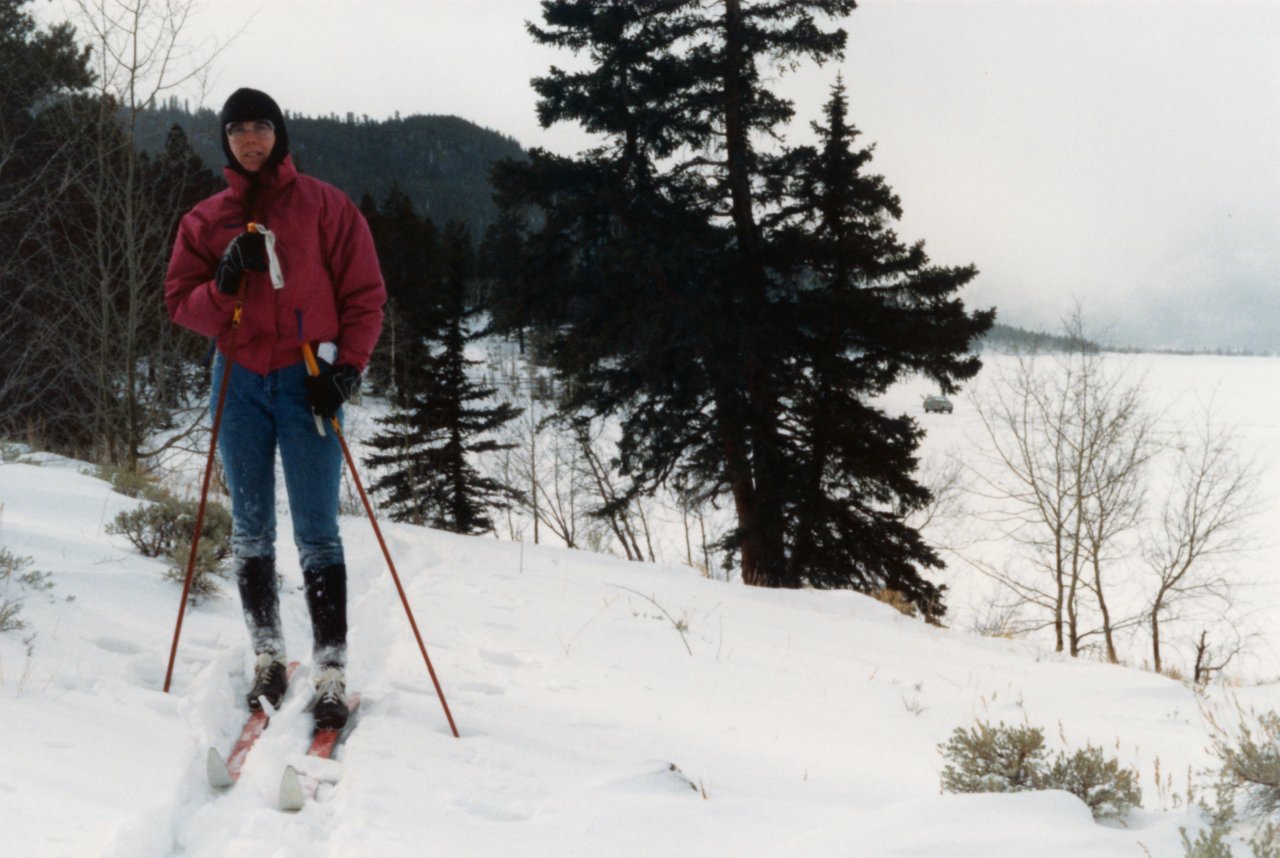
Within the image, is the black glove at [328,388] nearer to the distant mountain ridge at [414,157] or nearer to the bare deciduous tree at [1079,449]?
the bare deciduous tree at [1079,449]

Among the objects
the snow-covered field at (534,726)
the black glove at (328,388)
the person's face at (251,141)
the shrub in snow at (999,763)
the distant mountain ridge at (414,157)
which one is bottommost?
the snow-covered field at (534,726)

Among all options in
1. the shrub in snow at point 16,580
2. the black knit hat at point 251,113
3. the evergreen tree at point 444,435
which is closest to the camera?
the black knit hat at point 251,113

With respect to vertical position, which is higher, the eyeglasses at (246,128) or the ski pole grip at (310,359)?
the eyeglasses at (246,128)

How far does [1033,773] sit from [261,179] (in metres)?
3.50

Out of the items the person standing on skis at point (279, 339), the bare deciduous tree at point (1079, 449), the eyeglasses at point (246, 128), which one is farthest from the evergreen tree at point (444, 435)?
the eyeglasses at point (246, 128)

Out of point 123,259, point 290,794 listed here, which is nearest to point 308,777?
point 290,794

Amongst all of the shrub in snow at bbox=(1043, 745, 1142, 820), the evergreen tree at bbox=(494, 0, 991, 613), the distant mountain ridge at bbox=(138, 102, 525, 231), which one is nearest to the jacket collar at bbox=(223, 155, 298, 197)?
the shrub in snow at bbox=(1043, 745, 1142, 820)

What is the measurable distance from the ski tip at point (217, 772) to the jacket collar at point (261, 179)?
2.02 metres

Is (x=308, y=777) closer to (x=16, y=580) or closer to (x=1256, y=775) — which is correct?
(x=16, y=580)

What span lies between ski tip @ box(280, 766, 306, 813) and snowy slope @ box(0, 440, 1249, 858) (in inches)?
1.7

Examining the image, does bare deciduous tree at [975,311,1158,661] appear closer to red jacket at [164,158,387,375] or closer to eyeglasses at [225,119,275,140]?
red jacket at [164,158,387,375]

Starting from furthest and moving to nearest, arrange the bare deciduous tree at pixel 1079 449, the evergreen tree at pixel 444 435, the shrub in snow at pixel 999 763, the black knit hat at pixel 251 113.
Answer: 1. the evergreen tree at pixel 444 435
2. the bare deciduous tree at pixel 1079 449
3. the black knit hat at pixel 251 113
4. the shrub in snow at pixel 999 763

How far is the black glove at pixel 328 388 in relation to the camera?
266 cm

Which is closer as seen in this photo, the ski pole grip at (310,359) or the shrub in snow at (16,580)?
the ski pole grip at (310,359)
